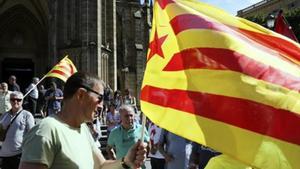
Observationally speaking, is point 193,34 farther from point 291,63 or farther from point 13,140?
point 13,140

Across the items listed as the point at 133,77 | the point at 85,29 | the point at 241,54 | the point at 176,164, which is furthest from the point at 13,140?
the point at 133,77

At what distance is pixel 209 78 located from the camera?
338 cm

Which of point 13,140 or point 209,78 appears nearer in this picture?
point 209,78

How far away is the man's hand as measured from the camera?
3256 millimetres

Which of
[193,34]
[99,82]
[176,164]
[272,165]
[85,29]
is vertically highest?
[85,29]

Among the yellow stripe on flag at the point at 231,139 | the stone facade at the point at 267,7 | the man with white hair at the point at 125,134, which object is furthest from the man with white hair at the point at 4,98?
the stone facade at the point at 267,7

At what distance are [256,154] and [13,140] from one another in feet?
15.8

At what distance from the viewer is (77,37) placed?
2408 centimetres

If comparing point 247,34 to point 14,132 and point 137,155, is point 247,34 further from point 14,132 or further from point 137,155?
point 14,132

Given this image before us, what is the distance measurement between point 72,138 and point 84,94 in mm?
278

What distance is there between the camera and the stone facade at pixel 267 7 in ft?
199

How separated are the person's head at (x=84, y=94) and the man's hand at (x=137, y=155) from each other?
1.13 feet

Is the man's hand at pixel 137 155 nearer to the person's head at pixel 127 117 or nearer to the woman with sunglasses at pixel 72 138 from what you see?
the woman with sunglasses at pixel 72 138

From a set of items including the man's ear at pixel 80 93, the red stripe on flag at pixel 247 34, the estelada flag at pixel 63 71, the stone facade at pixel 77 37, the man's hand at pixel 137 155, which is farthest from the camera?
the stone facade at pixel 77 37
